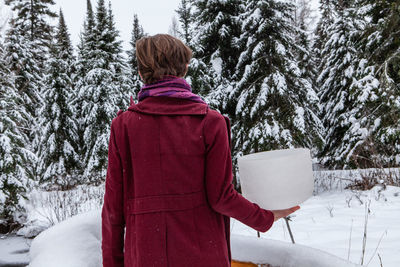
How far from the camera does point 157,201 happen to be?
126 centimetres

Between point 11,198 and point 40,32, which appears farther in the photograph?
point 40,32

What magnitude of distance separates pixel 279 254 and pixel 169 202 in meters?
1.24

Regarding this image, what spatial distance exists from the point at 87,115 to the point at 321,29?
16.4 meters

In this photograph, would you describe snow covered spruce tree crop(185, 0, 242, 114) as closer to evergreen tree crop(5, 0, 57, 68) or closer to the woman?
the woman

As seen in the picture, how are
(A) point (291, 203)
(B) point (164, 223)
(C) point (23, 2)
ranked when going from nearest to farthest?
(B) point (164, 223)
(A) point (291, 203)
(C) point (23, 2)

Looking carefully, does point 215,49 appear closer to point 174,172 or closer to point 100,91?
point 100,91

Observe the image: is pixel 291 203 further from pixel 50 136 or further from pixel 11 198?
pixel 50 136

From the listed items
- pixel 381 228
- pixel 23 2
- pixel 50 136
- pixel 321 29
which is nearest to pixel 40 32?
pixel 23 2

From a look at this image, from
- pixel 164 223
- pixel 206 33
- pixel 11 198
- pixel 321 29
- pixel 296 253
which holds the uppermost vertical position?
pixel 321 29

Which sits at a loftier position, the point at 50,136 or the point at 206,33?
the point at 206,33

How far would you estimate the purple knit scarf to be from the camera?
4.24 feet

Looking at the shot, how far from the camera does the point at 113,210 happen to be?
1.37 meters

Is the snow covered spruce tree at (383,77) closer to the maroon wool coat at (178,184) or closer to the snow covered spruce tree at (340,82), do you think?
the snow covered spruce tree at (340,82)

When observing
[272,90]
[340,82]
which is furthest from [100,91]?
[340,82]
